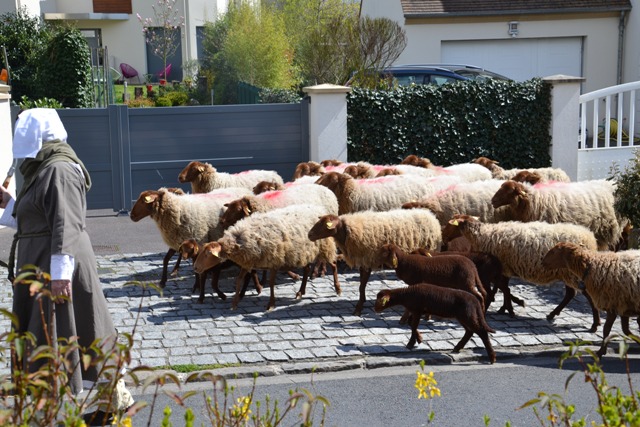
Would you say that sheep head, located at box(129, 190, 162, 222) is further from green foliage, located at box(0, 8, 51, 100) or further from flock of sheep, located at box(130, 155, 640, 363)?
green foliage, located at box(0, 8, 51, 100)

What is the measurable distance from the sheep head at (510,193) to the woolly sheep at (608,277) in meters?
2.52

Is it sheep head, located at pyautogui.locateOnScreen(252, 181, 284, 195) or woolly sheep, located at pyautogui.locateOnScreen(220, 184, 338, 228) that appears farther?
sheep head, located at pyautogui.locateOnScreen(252, 181, 284, 195)

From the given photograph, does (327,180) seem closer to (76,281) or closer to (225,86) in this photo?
(76,281)

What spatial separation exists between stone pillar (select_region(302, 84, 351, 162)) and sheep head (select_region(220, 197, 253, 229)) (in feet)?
19.4

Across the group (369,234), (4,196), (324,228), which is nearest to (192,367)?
(4,196)

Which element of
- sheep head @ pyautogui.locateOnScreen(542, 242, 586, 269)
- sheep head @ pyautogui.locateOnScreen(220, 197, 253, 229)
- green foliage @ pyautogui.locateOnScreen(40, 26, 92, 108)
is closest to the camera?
sheep head @ pyautogui.locateOnScreen(542, 242, 586, 269)

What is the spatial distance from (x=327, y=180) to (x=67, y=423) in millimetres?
8984

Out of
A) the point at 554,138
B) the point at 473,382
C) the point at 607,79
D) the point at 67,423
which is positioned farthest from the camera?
the point at 607,79

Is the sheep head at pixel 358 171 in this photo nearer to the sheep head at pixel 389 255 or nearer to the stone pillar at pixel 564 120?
the sheep head at pixel 389 255

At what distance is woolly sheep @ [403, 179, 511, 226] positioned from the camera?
11.1 m

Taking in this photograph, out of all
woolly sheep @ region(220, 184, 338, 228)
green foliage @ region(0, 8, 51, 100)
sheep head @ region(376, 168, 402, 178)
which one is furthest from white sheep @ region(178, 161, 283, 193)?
green foliage @ region(0, 8, 51, 100)

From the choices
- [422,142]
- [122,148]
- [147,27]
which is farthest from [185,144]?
[147,27]

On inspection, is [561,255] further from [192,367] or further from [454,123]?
[454,123]

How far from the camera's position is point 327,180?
1207cm
